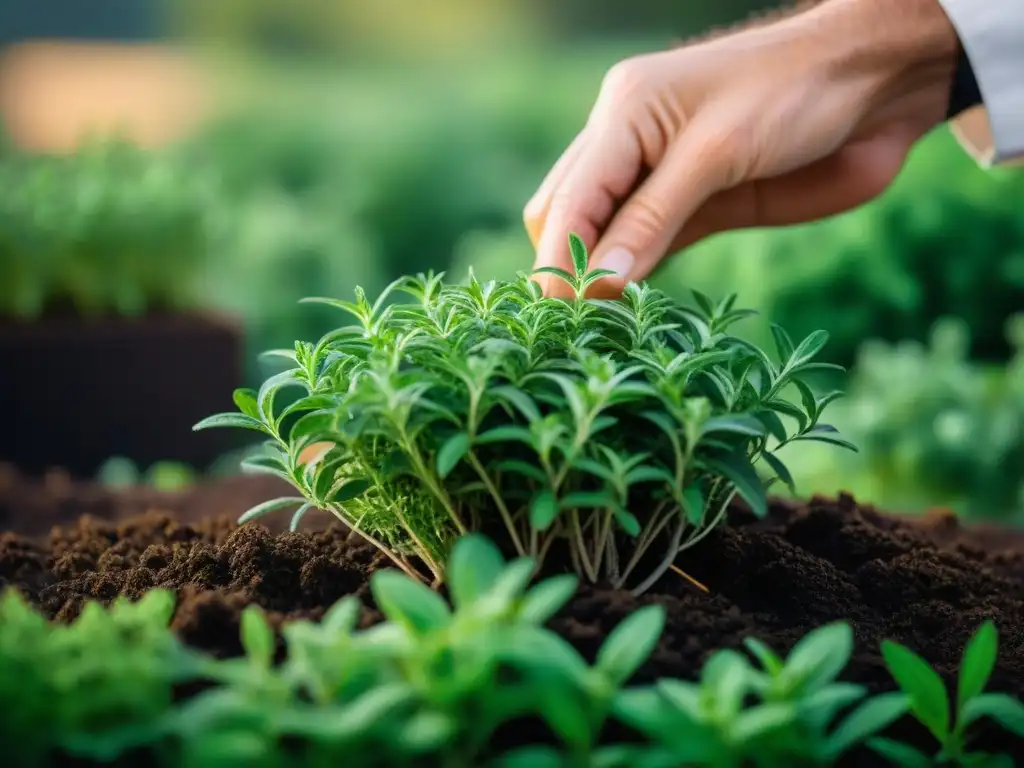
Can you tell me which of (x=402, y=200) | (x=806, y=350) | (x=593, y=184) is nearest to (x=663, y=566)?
(x=806, y=350)

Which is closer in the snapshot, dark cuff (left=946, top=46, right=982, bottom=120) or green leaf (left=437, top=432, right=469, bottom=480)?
green leaf (left=437, top=432, right=469, bottom=480)

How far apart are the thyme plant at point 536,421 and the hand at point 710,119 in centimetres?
27

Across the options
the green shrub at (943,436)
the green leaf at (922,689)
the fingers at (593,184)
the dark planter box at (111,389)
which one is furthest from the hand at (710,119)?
the dark planter box at (111,389)

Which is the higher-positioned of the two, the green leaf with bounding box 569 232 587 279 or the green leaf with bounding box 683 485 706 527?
the green leaf with bounding box 569 232 587 279

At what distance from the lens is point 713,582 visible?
102cm

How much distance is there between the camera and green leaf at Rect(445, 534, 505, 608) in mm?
678

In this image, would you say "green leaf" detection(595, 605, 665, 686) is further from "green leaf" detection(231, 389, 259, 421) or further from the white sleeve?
the white sleeve

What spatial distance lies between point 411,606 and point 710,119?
855 mm

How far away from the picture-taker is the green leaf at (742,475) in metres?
0.82

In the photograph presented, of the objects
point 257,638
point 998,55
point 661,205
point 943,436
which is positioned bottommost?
point 943,436

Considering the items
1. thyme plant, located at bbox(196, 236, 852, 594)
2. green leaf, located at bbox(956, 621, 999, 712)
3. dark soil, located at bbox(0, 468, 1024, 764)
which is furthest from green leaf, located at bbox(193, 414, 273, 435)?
green leaf, located at bbox(956, 621, 999, 712)

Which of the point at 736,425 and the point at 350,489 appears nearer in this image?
the point at 736,425

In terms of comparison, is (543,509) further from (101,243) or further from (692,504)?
(101,243)

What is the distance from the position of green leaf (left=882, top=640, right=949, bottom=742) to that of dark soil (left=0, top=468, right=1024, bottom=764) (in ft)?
0.24
